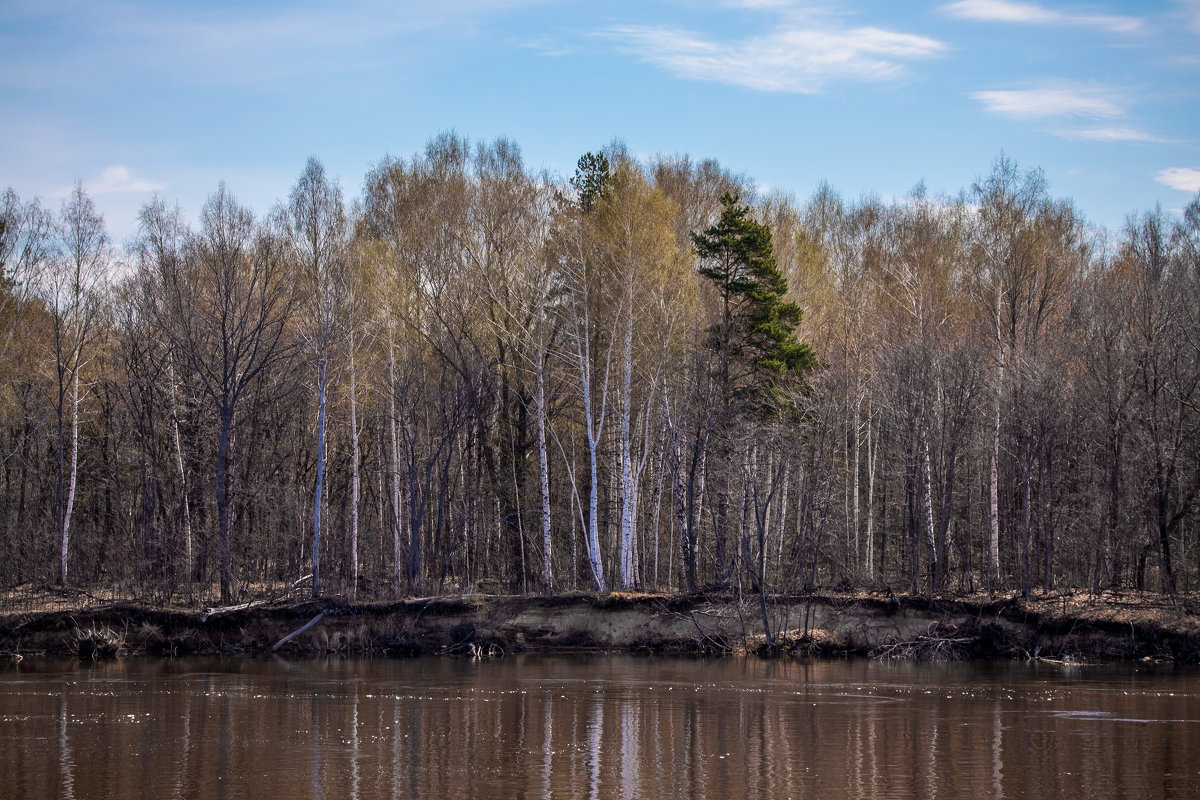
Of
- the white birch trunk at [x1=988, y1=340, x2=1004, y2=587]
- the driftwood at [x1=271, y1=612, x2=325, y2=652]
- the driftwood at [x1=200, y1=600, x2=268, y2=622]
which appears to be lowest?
the driftwood at [x1=271, y1=612, x2=325, y2=652]

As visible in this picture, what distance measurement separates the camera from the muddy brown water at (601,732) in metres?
15.4

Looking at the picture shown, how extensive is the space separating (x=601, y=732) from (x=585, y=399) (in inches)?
642

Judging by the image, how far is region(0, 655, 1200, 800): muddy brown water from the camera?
1538cm

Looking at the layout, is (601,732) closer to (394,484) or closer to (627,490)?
(627,490)

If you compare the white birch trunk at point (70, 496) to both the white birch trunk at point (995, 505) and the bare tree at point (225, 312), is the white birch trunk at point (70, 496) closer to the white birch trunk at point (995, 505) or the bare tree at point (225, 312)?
the bare tree at point (225, 312)

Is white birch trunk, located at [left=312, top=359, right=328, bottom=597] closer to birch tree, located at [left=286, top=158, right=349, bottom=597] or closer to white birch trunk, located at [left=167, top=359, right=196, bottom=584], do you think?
birch tree, located at [left=286, top=158, right=349, bottom=597]

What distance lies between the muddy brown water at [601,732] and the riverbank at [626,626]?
2.52 m

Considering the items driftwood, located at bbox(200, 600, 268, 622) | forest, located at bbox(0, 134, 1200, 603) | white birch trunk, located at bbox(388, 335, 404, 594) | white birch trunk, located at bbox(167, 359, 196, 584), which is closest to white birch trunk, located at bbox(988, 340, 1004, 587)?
forest, located at bbox(0, 134, 1200, 603)

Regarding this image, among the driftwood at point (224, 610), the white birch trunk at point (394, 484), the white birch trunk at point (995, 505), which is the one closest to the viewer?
the driftwood at point (224, 610)

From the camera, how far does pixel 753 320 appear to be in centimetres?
3506

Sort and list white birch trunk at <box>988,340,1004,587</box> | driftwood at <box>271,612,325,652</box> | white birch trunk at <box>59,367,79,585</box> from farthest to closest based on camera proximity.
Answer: white birch trunk at <box>59,367,79,585</box> < white birch trunk at <box>988,340,1004,587</box> < driftwood at <box>271,612,325,652</box>

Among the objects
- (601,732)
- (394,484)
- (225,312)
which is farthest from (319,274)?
(601,732)

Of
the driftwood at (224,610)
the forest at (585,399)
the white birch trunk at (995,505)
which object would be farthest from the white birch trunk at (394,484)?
the white birch trunk at (995,505)

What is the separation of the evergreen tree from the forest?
4.0 inches
